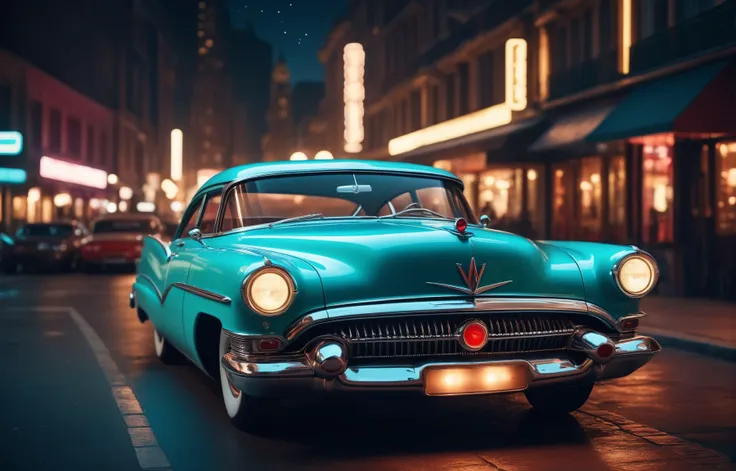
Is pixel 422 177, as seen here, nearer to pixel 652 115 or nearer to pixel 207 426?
pixel 207 426

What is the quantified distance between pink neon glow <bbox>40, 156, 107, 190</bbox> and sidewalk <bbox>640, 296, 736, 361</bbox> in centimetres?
3329

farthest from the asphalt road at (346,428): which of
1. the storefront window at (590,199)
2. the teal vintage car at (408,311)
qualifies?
the storefront window at (590,199)

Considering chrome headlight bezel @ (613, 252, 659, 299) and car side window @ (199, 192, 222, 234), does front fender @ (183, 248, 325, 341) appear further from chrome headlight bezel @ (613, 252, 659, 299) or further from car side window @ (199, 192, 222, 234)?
chrome headlight bezel @ (613, 252, 659, 299)

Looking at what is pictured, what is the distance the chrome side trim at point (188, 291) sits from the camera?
19.9 ft

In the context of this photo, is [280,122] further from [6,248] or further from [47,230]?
[6,248]

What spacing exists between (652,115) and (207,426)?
533 inches

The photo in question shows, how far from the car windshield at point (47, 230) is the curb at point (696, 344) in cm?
2002

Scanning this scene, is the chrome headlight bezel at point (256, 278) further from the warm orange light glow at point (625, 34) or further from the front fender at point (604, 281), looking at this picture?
the warm orange light glow at point (625, 34)

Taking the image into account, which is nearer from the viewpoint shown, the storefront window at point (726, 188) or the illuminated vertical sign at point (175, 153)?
the storefront window at point (726, 188)

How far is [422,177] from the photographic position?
295 inches

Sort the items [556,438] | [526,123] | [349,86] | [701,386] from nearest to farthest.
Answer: [556,438] → [701,386] → [526,123] → [349,86]

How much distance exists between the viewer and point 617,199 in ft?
75.1

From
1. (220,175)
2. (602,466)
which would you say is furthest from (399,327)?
(220,175)

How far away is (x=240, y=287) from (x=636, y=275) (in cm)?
227
